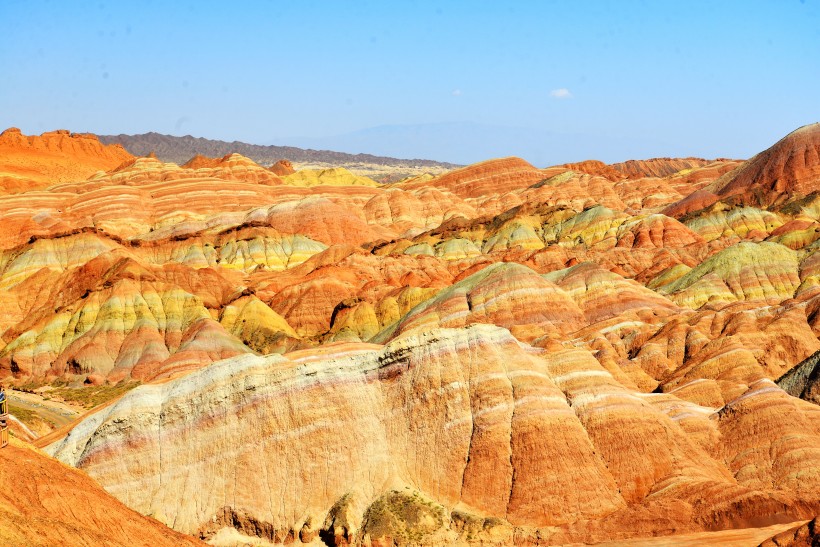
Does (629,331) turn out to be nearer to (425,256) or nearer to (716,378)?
(716,378)

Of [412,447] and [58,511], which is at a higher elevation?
[58,511]

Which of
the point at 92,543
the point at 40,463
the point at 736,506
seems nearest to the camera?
the point at 92,543

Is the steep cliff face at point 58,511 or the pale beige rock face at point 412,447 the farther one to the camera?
the pale beige rock face at point 412,447

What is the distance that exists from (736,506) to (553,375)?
11724 mm

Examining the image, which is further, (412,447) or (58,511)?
(412,447)

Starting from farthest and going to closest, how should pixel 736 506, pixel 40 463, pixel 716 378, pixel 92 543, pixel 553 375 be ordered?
pixel 716 378 < pixel 553 375 < pixel 736 506 < pixel 40 463 < pixel 92 543

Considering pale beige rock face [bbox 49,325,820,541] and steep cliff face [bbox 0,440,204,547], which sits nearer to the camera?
steep cliff face [bbox 0,440,204,547]

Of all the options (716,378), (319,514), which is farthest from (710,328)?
(319,514)

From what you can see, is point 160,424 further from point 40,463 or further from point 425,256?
point 425,256

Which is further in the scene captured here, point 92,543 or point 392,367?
point 392,367

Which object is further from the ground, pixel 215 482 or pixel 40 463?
pixel 40 463

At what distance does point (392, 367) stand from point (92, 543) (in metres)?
21.6

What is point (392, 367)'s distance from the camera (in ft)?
180

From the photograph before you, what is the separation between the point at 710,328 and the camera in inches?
3573
